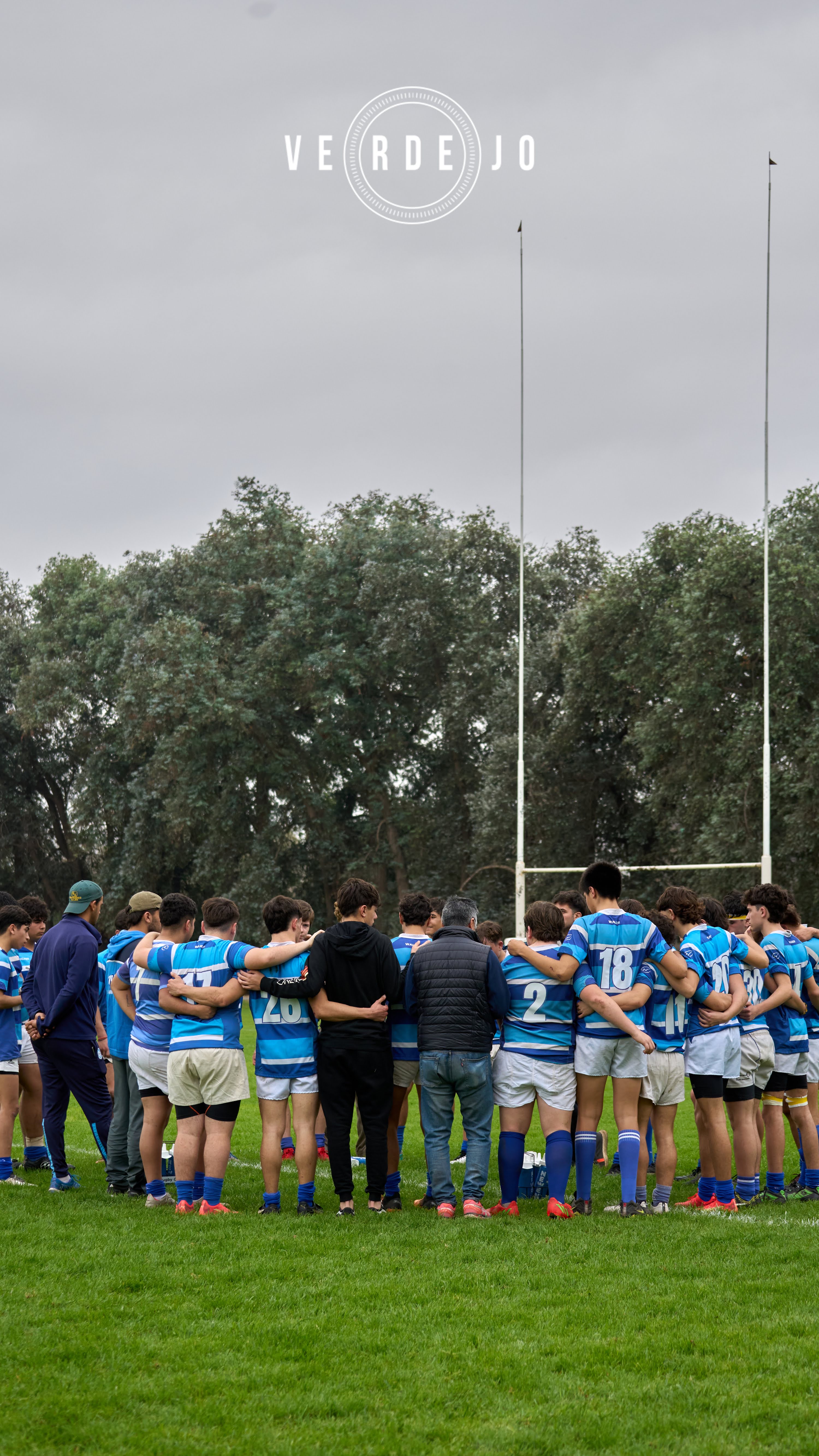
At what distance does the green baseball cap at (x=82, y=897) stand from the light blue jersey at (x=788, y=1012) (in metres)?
4.64

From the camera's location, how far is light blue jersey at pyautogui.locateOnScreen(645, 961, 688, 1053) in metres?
7.84

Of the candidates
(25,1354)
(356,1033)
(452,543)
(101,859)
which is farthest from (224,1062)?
(101,859)

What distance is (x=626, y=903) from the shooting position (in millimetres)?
8938

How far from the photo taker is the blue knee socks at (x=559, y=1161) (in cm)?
767

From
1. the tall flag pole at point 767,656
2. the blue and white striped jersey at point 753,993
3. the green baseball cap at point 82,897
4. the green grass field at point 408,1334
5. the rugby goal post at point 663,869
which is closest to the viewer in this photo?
the green grass field at point 408,1334

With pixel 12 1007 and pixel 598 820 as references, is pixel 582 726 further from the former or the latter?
pixel 12 1007

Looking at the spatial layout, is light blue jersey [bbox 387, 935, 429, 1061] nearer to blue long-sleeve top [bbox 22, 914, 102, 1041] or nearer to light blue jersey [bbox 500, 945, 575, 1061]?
light blue jersey [bbox 500, 945, 575, 1061]

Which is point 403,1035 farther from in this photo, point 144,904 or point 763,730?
point 763,730

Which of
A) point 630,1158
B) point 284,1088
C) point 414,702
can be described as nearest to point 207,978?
point 284,1088

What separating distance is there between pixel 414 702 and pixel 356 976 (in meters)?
27.2

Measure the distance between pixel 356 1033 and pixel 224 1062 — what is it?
82 centimetres

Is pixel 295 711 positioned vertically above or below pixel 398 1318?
above

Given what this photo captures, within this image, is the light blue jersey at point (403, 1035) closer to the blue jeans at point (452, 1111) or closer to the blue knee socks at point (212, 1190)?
the blue jeans at point (452, 1111)

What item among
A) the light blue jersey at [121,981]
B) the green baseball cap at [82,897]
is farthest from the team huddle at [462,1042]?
the green baseball cap at [82,897]
